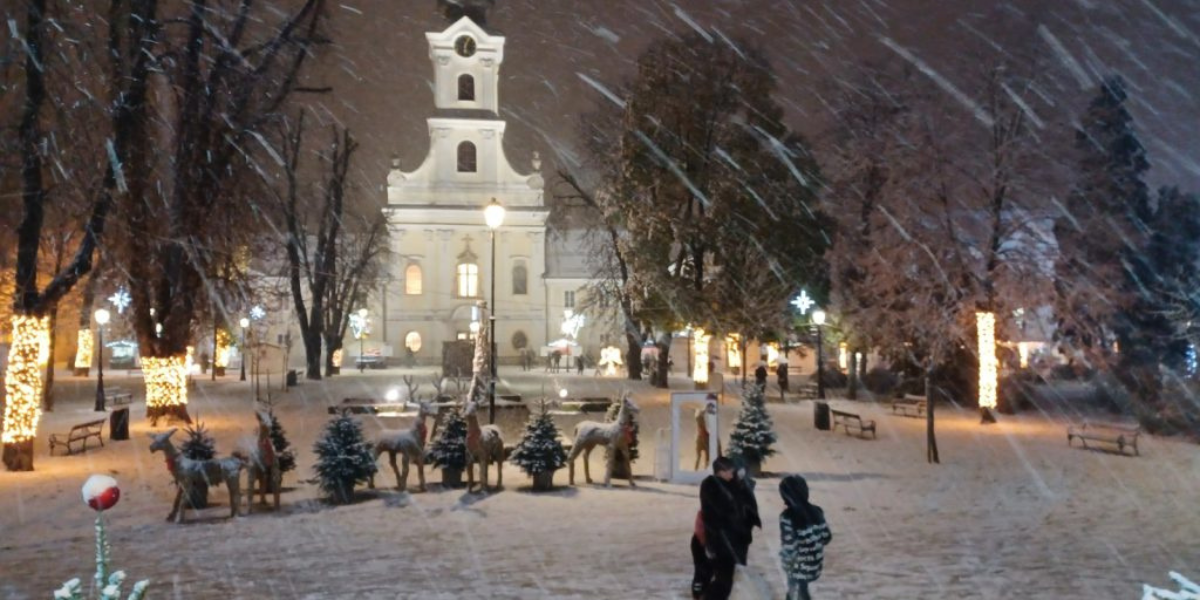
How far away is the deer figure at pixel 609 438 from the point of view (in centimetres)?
1673

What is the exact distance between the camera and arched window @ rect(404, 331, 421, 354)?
231ft

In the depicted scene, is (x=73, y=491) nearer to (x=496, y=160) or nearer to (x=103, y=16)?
(x=103, y=16)

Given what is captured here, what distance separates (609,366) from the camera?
56344 millimetres

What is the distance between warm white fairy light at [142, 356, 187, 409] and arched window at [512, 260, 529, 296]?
45801 mm

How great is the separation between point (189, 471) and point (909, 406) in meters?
24.3

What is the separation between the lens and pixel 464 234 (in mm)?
70688

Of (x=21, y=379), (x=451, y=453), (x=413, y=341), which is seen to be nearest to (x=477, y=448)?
(x=451, y=453)

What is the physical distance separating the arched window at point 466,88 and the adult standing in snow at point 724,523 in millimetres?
62082

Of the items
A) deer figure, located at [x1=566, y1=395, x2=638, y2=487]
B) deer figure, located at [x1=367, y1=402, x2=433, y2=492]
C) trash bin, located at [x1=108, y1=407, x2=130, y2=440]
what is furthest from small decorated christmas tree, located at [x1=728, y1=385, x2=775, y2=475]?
trash bin, located at [x1=108, y1=407, x2=130, y2=440]

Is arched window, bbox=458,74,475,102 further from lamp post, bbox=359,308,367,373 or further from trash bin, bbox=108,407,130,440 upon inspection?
trash bin, bbox=108,407,130,440

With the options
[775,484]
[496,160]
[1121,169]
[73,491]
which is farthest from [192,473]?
[496,160]

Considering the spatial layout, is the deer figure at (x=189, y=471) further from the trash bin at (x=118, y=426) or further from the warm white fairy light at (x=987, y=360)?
the warm white fairy light at (x=987, y=360)

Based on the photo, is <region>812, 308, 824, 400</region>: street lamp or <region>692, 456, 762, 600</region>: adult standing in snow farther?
<region>812, 308, 824, 400</region>: street lamp

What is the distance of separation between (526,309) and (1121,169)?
41.4 meters
